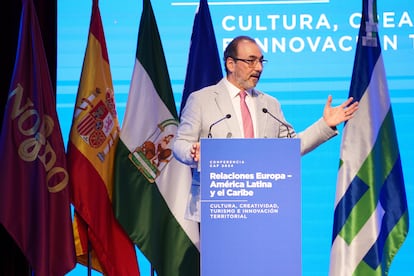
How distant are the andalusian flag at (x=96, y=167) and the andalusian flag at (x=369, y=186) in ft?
4.53

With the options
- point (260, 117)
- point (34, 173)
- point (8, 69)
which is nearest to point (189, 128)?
point (260, 117)

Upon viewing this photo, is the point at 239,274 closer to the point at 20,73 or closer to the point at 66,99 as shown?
the point at 20,73

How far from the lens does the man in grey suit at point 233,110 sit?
4.41 metres

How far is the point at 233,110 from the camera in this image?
4488 mm

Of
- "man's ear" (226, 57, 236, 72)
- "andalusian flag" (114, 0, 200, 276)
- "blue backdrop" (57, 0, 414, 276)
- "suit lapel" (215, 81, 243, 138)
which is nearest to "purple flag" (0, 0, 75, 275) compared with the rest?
"andalusian flag" (114, 0, 200, 276)

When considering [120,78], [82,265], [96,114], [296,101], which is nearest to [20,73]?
[96,114]

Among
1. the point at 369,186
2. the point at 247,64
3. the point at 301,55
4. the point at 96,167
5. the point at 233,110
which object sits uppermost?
the point at 301,55

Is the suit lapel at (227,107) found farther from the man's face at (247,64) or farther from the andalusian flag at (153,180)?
the andalusian flag at (153,180)

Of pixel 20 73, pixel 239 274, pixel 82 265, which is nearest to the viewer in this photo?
pixel 239 274

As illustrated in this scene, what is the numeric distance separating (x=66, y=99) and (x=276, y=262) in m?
2.68

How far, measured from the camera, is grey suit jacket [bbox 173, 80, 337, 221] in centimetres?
442

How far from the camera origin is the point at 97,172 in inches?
193

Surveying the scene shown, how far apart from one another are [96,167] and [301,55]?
65.8 inches

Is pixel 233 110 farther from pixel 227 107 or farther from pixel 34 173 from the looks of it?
pixel 34 173
